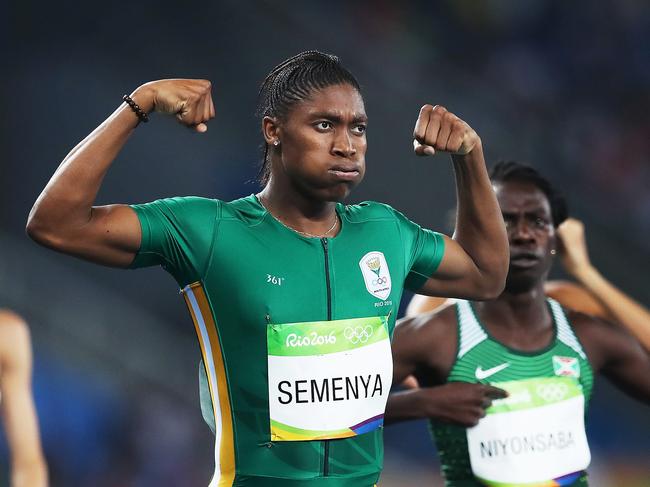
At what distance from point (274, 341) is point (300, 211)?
320 millimetres

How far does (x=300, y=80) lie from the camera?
230 centimetres

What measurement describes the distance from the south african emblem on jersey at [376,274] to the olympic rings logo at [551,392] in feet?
3.73

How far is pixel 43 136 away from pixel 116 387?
1.64 m

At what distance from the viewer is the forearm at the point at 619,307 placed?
4102mm

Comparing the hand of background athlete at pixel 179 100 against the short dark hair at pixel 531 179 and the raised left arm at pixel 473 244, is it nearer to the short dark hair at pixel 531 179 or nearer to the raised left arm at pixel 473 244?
the raised left arm at pixel 473 244

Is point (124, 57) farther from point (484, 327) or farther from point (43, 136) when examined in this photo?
point (484, 327)

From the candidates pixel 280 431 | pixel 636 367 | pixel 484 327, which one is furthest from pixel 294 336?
pixel 636 367

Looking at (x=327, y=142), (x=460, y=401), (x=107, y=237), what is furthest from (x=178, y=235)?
(x=460, y=401)

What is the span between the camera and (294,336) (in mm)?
2189

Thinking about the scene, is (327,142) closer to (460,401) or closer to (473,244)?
(473,244)

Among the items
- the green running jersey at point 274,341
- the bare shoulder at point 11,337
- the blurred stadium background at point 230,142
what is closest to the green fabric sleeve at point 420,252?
the green running jersey at point 274,341

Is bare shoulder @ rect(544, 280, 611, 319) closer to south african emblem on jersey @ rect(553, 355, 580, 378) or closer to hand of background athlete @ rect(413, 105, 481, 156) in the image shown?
south african emblem on jersey @ rect(553, 355, 580, 378)

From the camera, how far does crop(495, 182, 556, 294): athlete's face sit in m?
3.39

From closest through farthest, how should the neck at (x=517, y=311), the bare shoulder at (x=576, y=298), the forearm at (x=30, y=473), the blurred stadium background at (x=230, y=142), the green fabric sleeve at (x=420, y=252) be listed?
the green fabric sleeve at (x=420, y=252), the neck at (x=517, y=311), the bare shoulder at (x=576, y=298), the forearm at (x=30, y=473), the blurred stadium background at (x=230, y=142)
